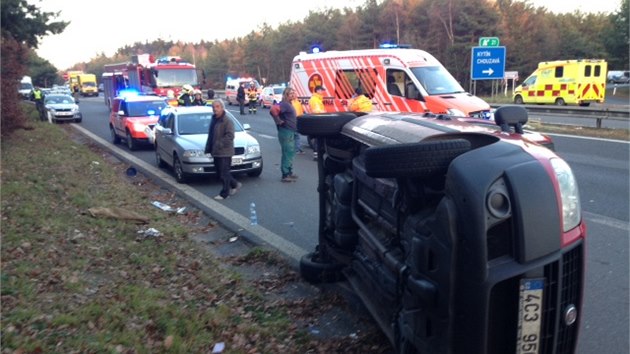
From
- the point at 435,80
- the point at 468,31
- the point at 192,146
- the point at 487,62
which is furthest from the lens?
the point at 468,31

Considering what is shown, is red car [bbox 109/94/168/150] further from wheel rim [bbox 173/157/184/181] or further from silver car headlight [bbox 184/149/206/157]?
silver car headlight [bbox 184/149/206/157]

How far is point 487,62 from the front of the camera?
20.4 meters

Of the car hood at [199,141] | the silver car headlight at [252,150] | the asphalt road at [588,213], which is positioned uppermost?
the car hood at [199,141]

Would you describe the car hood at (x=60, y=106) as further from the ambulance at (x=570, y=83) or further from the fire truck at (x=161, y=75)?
the ambulance at (x=570, y=83)

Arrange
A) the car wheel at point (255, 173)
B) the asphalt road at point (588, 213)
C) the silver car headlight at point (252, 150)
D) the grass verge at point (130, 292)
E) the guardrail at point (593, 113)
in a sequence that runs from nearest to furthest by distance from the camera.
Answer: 1. the grass verge at point (130, 292)
2. the asphalt road at point (588, 213)
3. the silver car headlight at point (252, 150)
4. the car wheel at point (255, 173)
5. the guardrail at point (593, 113)

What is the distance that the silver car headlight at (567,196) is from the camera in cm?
260

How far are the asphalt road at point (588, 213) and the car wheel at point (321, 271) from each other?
3.16 feet

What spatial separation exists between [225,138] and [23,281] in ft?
17.8

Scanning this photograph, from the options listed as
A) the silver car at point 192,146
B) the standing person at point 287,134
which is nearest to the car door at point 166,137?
the silver car at point 192,146

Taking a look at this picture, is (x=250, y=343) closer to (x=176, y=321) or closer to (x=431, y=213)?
(x=176, y=321)

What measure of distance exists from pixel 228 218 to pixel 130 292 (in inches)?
147

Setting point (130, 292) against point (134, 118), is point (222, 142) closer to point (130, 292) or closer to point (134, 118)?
point (130, 292)

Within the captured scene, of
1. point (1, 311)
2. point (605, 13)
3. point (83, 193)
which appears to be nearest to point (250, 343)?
point (1, 311)

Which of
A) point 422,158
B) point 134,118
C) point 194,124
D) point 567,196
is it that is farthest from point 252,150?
point 567,196
